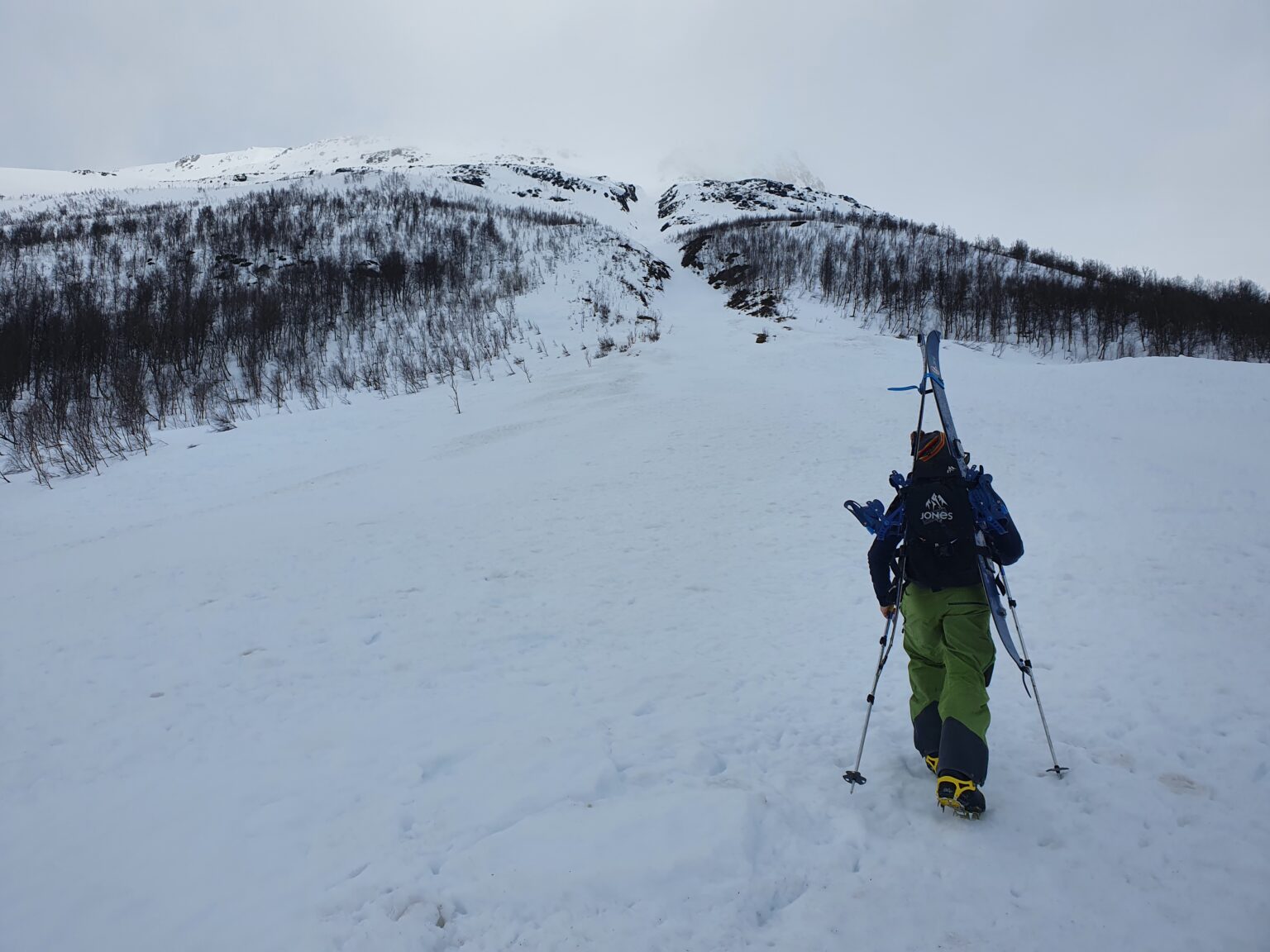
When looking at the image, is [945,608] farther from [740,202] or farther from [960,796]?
[740,202]

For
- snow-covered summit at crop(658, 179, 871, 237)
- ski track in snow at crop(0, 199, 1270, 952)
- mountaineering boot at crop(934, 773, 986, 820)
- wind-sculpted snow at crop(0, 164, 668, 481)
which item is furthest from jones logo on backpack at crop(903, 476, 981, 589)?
snow-covered summit at crop(658, 179, 871, 237)

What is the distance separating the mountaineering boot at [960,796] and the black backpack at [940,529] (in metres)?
0.92

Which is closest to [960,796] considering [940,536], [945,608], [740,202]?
[945,608]

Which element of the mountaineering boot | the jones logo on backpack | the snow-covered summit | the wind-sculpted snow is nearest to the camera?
the mountaineering boot

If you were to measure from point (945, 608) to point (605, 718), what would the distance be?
2.18m

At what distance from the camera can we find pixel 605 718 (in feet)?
12.2

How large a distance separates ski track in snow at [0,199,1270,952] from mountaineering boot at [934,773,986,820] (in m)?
0.08

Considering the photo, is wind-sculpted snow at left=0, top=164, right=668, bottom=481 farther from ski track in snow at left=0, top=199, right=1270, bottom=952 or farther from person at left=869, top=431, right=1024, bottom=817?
person at left=869, top=431, right=1024, bottom=817

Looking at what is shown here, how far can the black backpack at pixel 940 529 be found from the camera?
9.55ft

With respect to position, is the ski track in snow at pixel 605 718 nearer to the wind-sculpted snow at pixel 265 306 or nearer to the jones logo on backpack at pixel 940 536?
the jones logo on backpack at pixel 940 536

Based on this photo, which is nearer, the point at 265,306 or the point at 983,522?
the point at 983,522

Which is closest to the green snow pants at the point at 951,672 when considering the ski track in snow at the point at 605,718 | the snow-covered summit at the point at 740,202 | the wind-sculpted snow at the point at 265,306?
the ski track in snow at the point at 605,718

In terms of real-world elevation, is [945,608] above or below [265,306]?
below

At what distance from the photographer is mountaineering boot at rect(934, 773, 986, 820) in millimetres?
2646
